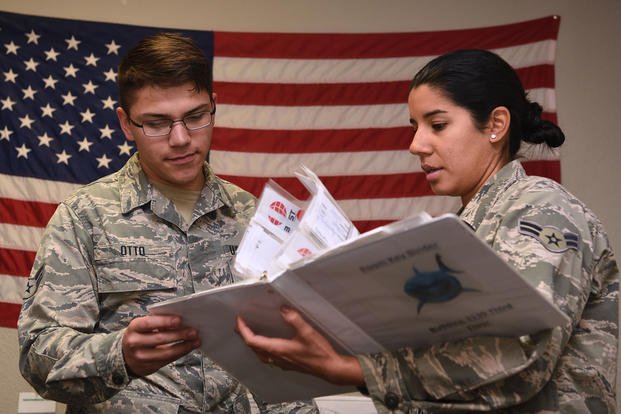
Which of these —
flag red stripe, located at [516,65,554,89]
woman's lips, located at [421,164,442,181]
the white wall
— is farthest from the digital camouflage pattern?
flag red stripe, located at [516,65,554,89]

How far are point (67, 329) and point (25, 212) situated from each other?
72.4 inches

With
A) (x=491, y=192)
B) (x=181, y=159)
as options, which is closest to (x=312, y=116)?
(x=181, y=159)

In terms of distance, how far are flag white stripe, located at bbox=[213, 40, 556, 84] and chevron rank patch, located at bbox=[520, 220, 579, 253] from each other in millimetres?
2328

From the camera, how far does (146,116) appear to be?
5.88 ft

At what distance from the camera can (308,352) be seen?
1.28 metres

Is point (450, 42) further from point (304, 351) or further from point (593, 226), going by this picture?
point (304, 351)

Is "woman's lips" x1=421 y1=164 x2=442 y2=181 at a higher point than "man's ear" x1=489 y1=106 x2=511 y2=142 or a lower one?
lower

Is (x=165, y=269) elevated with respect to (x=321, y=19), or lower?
lower

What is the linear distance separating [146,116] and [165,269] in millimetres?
349

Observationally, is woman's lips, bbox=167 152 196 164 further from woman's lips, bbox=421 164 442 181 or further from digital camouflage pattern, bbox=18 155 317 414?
woman's lips, bbox=421 164 442 181

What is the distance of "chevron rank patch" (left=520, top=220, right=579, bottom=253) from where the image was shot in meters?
1.25

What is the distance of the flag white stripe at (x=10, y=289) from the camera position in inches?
128

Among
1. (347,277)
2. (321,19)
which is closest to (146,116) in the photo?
(347,277)

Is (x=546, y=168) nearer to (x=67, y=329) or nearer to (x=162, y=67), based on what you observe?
(x=162, y=67)
